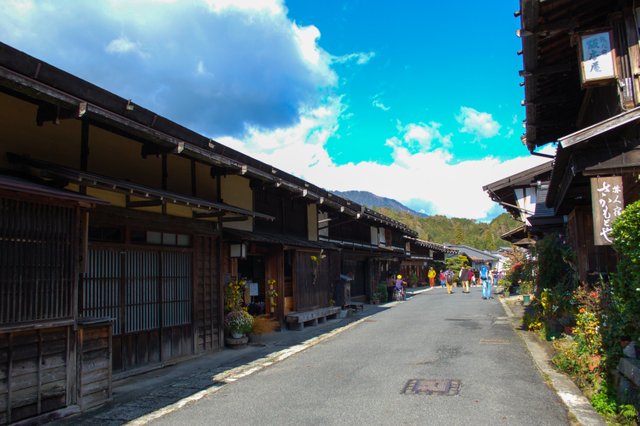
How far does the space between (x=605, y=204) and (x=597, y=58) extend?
2.36 meters

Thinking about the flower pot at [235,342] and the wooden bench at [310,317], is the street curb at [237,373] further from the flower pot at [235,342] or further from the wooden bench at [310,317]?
the flower pot at [235,342]

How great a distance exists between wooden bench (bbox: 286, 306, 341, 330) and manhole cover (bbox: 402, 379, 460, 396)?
7.23 metres

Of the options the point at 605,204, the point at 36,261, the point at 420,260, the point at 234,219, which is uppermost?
the point at 234,219

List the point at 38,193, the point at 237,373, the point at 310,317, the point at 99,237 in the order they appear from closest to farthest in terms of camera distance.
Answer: the point at 38,193, the point at 99,237, the point at 237,373, the point at 310,317

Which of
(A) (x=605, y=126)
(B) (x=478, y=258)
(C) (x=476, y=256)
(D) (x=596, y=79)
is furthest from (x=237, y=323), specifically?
(C) (x=476, y=256)

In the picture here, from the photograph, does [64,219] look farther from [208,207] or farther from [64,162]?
[208,207]

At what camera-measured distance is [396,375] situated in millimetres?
8273

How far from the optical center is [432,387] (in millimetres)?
7363

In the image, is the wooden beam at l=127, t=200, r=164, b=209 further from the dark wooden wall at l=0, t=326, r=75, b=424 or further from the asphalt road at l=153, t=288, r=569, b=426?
the asphalt road at l=153, t=288, r=569, b=426

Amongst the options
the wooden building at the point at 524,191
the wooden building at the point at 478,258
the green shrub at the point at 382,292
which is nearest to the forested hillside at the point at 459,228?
the wooden building at the point at 478,258

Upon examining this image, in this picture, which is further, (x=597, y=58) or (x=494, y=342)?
(x=494, y=342)

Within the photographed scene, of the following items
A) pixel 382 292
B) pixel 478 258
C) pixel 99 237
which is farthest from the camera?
pixel 478 258

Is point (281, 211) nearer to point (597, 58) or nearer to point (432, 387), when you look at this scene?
point (432, 387)

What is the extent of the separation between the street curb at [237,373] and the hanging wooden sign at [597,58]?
759cm
